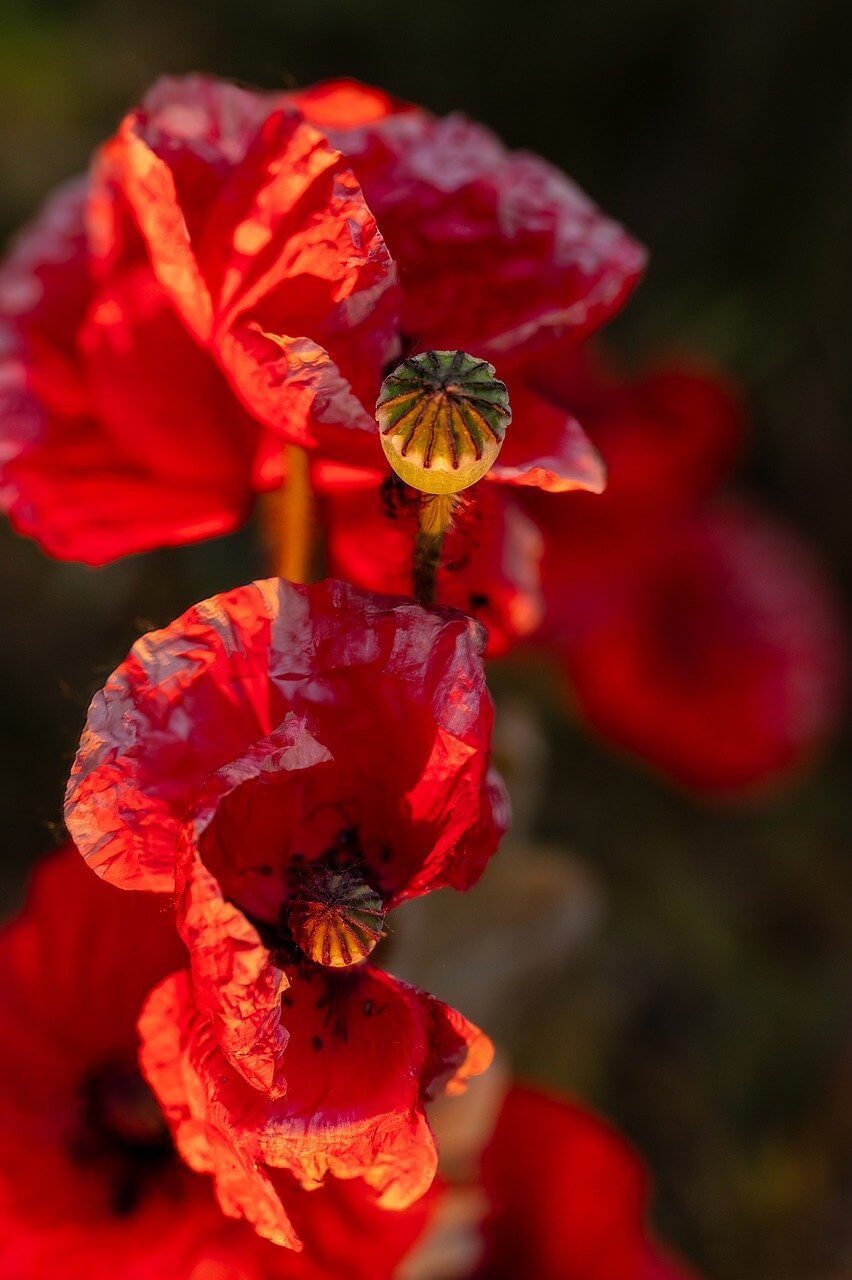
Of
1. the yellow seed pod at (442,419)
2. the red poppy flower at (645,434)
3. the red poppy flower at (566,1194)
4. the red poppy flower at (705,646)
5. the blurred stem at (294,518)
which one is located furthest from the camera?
the red poppy flower at (705,646)

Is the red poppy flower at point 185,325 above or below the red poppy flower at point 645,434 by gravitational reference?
above

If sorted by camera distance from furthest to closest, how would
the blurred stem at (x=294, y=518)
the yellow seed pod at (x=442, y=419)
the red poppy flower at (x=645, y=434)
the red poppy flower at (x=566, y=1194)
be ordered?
the red poppy flower at (x=645, y=434) → the red poppy flower at (x=566, y=1194) → the blurred stem at (x=294, y=518) → the yellow seed pod at (x=442, y=419)

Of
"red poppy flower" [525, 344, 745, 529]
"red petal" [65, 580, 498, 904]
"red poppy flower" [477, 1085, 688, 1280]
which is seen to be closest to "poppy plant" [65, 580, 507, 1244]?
"red petal" [65, 580, 498, 904]

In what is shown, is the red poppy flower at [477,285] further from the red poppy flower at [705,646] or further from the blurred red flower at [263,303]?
the red poppy flower at [705,646]

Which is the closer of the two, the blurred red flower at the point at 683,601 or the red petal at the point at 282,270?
the red petal at the point at 282,270

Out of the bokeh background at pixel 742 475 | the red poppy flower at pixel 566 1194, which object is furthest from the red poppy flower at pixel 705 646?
the red poppy flower at pixel 566 1194

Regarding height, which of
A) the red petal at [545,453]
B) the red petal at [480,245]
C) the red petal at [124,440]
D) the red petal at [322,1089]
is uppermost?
the red petal at [480,245]

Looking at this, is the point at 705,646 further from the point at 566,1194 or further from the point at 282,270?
the point at 282,270
